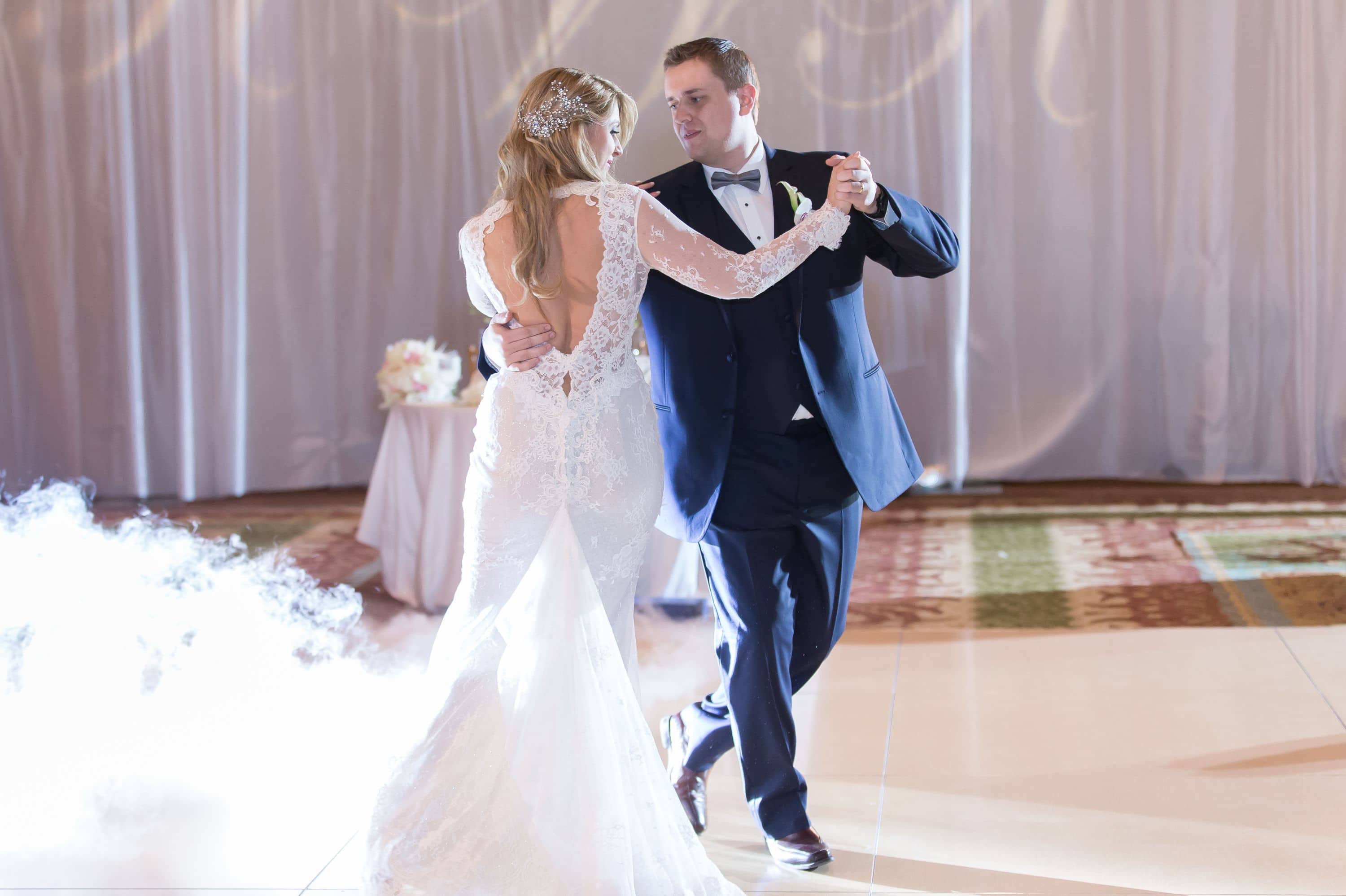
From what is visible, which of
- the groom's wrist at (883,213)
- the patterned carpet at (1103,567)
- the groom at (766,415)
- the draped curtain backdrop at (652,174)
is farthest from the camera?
the draped curtain backdrop at (652,174)

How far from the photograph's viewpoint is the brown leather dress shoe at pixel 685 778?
2.65m

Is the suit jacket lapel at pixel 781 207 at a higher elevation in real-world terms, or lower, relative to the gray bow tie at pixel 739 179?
lower

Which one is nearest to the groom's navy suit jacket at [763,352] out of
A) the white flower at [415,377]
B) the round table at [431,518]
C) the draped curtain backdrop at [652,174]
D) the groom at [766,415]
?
the groom at [766,415]

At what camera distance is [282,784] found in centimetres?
296

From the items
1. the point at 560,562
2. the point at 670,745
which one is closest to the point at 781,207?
the point at 560,562

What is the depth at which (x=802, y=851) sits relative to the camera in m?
2.43

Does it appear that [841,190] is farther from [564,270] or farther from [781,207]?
[564,270]

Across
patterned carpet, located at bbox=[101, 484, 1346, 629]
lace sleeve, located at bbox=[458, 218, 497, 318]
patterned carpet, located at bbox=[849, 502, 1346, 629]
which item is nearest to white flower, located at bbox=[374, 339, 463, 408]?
patterned carpet, located at bbox=[101, 484, 1346, 629]

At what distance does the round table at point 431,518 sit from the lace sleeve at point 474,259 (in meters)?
2.02

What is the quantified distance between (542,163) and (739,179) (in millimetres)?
465

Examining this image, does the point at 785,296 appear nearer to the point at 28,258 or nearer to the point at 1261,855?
the point at 1261,855

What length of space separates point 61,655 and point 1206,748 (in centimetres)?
344

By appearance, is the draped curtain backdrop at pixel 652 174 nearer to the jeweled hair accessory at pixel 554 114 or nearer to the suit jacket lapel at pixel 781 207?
the suit jacket lapel at pixel 781 207

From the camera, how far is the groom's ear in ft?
7.98
